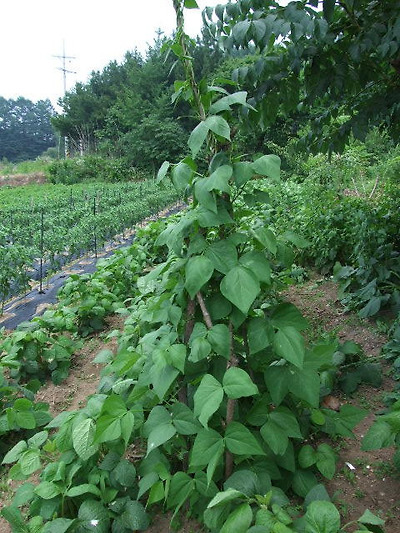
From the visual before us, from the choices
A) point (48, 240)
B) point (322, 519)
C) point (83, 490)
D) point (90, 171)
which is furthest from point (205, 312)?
point (90, 171)

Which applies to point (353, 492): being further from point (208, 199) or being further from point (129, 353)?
point (208, 199)

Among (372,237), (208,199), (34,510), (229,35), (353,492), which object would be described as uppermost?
(229,35)

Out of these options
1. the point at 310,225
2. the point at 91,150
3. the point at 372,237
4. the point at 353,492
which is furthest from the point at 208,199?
the point at 91,150

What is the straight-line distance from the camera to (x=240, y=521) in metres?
1.14

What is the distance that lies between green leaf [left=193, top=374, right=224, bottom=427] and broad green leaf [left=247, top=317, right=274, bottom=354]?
0.58 feet

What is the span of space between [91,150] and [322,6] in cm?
3829

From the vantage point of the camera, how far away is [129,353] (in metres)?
1.84

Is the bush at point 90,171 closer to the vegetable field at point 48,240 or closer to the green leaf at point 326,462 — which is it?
the vegetable field at point 48,240

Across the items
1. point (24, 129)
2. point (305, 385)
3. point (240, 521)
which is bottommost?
point (240, 521)

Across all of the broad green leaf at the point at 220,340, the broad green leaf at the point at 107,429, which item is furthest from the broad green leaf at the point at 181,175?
the broad green leaf at the point at 107,429

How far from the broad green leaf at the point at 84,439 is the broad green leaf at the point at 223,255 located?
866mm

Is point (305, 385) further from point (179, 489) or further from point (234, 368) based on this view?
point (179, 489)

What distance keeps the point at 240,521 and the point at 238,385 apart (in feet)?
1.19

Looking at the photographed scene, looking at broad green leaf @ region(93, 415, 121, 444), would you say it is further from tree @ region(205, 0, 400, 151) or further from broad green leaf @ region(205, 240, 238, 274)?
tree @ region(205, 0, 400, 151)
